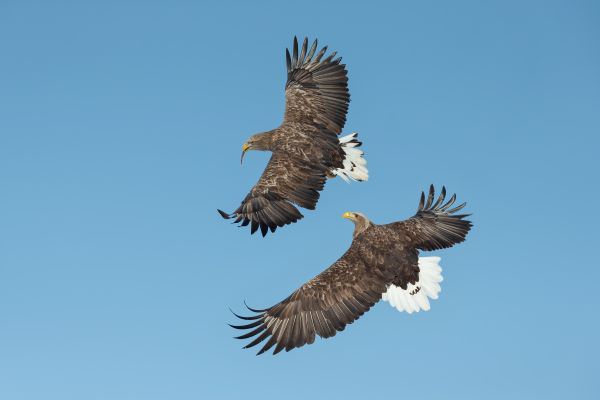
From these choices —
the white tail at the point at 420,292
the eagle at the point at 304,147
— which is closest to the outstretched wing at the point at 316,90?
the eagle at the point at 304,147

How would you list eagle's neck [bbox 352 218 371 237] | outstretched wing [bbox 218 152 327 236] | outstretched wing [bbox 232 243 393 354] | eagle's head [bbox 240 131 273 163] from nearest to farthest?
outstretched wing [bbox 232 243 393 354] → eagle's neck [bbox 352 218 371 237] → outstretched wing [bbox 218 152 327 236] → eagle's head [bbox 240 131 273 163]

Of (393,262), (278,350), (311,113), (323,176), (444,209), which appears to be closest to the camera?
(278,350)

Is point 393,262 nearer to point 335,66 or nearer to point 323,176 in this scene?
point 323,176

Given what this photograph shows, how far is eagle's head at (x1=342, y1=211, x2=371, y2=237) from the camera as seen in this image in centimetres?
1456

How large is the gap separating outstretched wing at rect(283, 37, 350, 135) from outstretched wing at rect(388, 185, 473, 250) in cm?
303

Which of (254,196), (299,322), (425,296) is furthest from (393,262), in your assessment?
(254,196)

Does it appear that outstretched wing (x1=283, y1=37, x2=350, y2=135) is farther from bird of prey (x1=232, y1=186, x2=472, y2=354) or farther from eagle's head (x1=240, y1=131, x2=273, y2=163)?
bird of prey (x1=232, y1=186, x2=472, y2=354)

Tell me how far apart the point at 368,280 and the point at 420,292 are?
133 centimetres

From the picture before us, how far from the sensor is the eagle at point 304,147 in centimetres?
1574

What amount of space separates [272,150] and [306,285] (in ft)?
14.4

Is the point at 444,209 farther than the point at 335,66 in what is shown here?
No

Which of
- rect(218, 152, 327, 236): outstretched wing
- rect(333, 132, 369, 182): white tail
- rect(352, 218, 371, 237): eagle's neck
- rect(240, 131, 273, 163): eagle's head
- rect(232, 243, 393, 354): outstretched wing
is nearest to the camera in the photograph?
rect(232, 243, 393, 354): outstretched wing

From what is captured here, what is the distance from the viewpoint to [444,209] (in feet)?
49.8

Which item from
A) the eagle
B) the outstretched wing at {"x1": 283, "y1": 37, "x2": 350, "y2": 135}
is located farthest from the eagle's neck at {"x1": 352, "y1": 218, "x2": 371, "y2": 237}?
the outstretched wing at {"x1": 283, "y1": 37, "x2": 350, "y2": 135}
